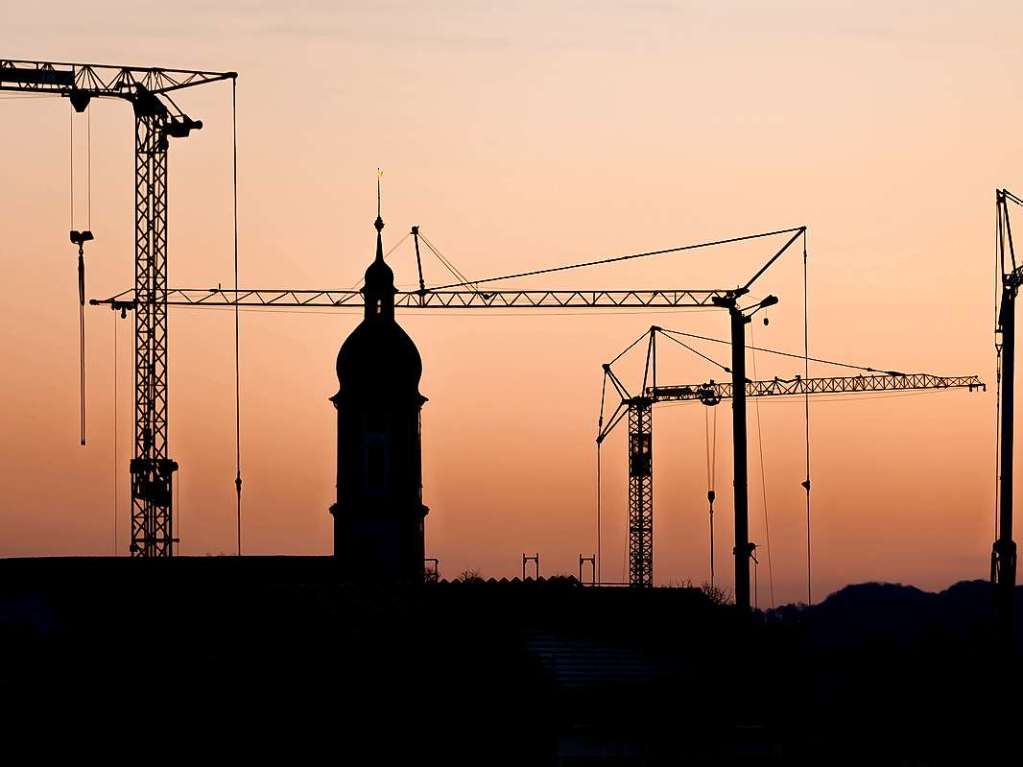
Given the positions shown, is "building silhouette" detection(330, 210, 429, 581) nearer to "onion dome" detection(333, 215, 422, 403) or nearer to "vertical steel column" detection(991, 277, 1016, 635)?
"onion dome" detection(333, 215, 422, 403)

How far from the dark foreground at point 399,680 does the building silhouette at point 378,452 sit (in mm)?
22276

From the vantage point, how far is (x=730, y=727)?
74.9 m

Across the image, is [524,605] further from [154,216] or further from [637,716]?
[154,216]

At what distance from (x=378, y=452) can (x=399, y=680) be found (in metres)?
47.2

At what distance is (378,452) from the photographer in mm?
118625

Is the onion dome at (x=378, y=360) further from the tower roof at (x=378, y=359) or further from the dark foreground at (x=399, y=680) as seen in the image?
the dark foreground at (x=399, y=680)

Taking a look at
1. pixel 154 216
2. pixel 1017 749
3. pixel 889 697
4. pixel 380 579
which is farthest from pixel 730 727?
pixel 154 216

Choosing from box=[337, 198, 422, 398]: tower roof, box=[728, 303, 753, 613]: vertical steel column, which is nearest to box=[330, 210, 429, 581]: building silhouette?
box=[337, 198, 422, 398]: tower roof

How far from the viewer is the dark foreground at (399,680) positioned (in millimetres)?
69062

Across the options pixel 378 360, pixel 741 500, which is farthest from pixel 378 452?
pixel 741 500

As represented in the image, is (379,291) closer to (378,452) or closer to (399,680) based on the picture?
(378,452)

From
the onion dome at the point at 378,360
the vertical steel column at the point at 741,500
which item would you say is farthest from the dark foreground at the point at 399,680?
the onion dome at the point at 378,360

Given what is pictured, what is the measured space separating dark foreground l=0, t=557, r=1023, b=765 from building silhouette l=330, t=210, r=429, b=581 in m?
22.3

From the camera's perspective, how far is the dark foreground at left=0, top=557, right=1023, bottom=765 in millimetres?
69062
